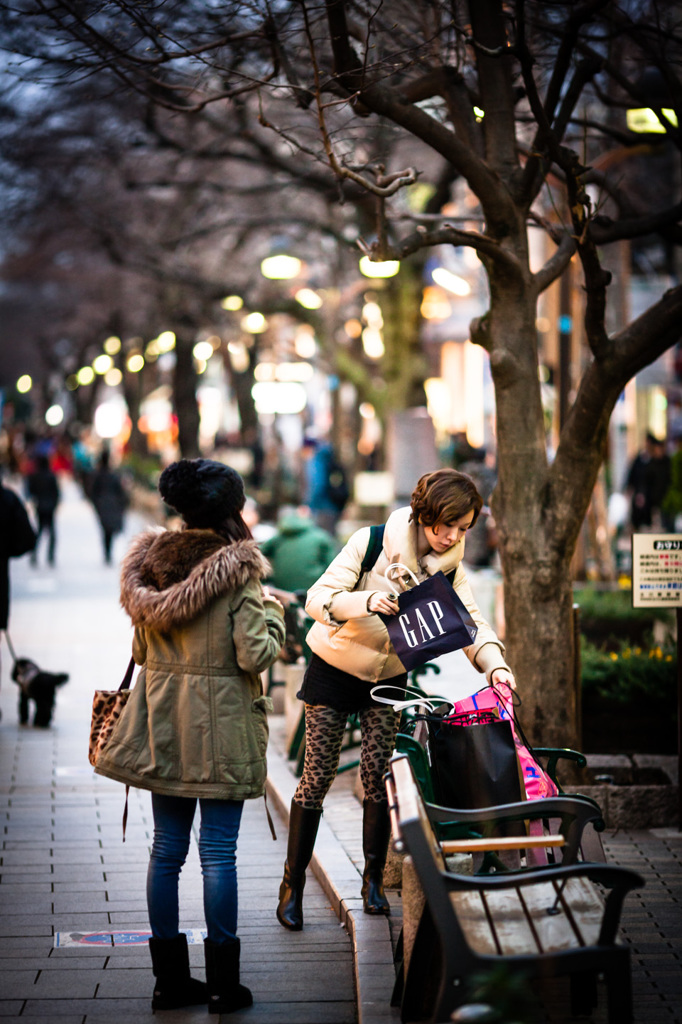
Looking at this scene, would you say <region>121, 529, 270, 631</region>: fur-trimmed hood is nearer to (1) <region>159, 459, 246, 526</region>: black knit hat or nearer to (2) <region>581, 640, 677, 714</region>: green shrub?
(1) <region>159, 459, 246, 526</region>: black knit hat

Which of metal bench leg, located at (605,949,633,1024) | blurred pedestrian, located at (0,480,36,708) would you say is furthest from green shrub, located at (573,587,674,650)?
metal bench leg, located at (605,949,633,1024)

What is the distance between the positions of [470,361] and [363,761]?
4033 cm

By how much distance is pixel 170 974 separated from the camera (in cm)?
465

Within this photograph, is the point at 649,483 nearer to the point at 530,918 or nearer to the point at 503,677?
the point at 503,677

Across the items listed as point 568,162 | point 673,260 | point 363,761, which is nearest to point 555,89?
point 568,162

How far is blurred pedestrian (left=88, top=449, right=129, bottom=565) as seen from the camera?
76.1 ft

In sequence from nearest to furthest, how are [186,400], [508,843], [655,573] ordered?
[508,843] < [655,573] < [186,400]

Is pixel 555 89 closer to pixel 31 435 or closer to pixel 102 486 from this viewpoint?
pixel 102 486

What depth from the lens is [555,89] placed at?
6.95 metres

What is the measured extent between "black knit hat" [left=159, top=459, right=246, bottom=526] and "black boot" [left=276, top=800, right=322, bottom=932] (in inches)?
55.5

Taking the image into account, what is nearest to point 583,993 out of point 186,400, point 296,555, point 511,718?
point 511,718

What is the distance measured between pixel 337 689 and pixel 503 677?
0.74 meters

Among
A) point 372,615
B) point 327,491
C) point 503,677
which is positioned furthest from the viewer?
point 327,491

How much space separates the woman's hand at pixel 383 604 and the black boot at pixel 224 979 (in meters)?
1.26
